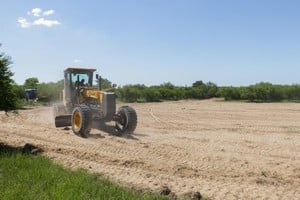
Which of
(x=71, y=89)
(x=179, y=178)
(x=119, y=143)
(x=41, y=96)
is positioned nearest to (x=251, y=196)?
(x=179, y=178)

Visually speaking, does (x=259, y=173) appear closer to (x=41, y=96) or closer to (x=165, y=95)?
(x=41, y=96)

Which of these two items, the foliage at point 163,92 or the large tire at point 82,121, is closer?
the large tire at point 82,121

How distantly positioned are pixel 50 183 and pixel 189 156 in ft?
14.9

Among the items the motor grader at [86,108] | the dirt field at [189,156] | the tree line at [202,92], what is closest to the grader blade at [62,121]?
the motor grader at [86,108]

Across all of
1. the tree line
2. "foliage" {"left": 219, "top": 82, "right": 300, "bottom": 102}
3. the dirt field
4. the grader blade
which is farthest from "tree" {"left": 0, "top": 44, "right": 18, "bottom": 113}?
"foliage" {"left": 219, "top": 82, "right": 300, "bottom": 102}

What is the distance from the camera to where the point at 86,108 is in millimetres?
14852

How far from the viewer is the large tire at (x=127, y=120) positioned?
1532 centimetres

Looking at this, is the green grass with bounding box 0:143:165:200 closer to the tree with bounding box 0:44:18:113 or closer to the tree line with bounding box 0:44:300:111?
the tree with bounding box 0:44:18:113

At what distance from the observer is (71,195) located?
6883 millimetres

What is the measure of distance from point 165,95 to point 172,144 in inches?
1385

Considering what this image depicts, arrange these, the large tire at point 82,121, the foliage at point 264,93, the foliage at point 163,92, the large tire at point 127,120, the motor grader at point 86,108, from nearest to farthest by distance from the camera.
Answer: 1. the large tire at point 82,121
2. the motor grader at point 86,108
3. the large tire at point 127,120
4. the foliage at point 163,92
5. the foliage at point 264,93

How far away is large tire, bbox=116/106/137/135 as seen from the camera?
15320mm

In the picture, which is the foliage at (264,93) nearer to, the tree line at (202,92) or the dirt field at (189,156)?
the tree line at (202,92)

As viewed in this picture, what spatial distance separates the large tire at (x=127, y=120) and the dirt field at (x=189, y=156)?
452 mm
